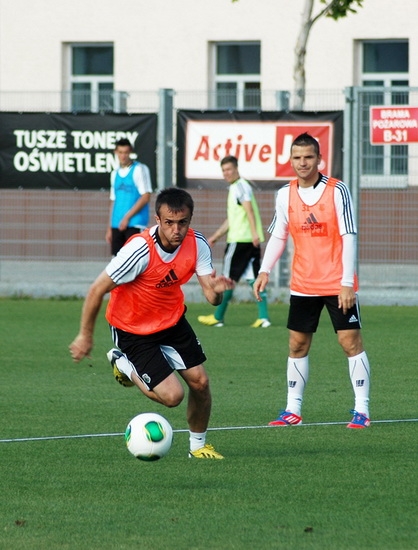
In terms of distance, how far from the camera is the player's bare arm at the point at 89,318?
24.6 ft

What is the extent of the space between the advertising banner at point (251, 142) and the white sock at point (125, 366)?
11.1 m

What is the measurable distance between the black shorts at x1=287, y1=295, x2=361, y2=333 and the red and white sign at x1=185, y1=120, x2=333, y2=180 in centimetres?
949

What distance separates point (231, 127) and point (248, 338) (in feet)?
16.7

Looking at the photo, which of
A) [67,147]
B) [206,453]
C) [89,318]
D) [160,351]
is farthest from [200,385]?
[67,147]

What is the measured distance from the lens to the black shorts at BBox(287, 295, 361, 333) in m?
9.50

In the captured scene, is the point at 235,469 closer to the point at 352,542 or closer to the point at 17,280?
the point at 352,542

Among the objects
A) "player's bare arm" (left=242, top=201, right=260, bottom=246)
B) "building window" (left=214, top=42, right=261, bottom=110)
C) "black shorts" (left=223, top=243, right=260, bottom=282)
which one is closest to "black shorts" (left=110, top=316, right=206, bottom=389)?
"player's bare arm" (left=242, top=201, right=260, bottom=246)

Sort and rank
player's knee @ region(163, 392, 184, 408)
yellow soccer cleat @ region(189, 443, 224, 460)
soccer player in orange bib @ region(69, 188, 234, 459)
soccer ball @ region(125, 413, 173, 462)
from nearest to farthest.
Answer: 1. soccer ball @ region(125, 413, 173, 462)
2. soccer player in orange bib @ region(69, 188, 234, 459)
3. player's knee @ region(163, 392, 184, 408)
4. yellow soccer cleat @ region(189, 443, 224, 460)

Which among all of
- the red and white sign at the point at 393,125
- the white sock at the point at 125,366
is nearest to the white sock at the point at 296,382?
the white sock at the point at 125,366

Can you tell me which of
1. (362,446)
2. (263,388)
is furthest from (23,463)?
(263,388)

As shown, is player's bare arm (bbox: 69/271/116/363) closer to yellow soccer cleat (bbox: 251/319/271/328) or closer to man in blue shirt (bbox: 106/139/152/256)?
yellow soccer cleat (bbox: 251/319/271/328)

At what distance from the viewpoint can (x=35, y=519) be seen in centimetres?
652

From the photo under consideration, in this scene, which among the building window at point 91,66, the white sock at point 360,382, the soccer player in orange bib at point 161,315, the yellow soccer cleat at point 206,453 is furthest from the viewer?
the building window at point 91,66

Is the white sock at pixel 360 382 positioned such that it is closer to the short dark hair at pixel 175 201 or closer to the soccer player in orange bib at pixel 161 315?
the soccer player in orange bib at pixel 161 315
